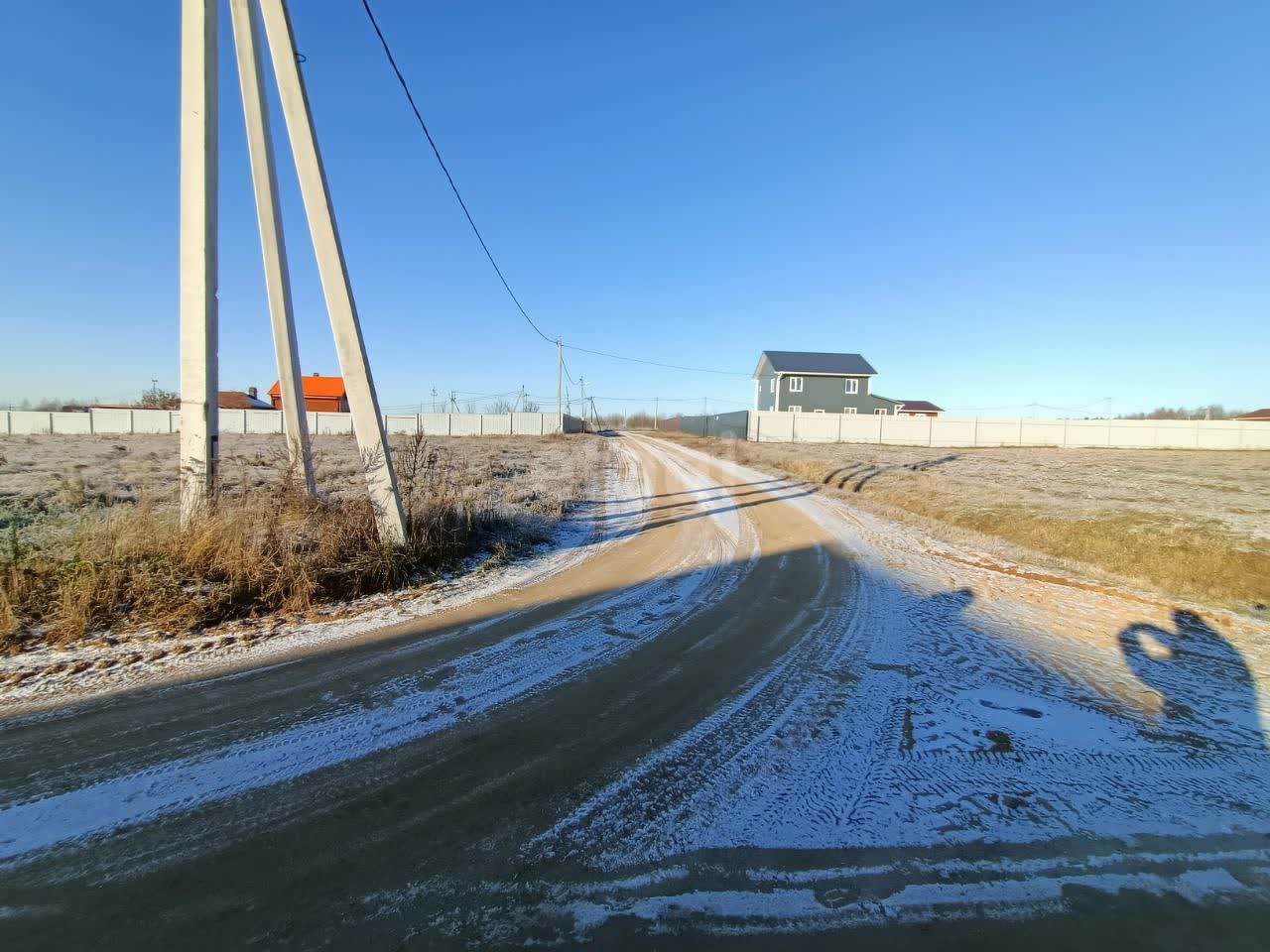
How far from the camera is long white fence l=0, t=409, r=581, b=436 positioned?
4203cm

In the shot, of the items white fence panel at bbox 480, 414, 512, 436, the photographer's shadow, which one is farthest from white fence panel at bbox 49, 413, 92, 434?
the photographer's shadow

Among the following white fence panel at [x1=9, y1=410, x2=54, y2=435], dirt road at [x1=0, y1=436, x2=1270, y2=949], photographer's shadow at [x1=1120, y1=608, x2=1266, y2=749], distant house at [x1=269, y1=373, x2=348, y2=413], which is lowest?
dirt road at [x1=0, y1=436, x2=1270, y2=949]

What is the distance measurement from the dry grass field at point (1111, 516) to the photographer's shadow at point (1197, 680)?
159 centimetres

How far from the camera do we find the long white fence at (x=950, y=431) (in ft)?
125

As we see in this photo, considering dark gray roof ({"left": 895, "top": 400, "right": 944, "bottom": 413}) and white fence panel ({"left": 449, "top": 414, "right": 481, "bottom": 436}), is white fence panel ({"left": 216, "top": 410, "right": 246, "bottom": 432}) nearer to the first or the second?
white fence panel ({"left": 449, "top": 414, "right": 481, "bottom": 436})

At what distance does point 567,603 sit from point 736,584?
1888 mm

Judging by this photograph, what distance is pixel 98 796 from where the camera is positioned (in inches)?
89.2

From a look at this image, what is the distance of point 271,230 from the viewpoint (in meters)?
6.67

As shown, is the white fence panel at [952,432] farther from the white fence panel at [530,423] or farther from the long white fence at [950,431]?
the white fence panel at [530,423]

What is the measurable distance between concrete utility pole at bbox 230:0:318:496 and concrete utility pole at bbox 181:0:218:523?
1028 mm

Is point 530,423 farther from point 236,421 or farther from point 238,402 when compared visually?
point 238,402

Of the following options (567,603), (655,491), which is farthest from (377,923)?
(655,491)

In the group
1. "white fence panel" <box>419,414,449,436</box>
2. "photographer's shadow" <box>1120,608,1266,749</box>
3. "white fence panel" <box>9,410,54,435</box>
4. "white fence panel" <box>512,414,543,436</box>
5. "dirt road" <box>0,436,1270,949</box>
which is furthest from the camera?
"white fence panel" <box>512,414,543,436</box>

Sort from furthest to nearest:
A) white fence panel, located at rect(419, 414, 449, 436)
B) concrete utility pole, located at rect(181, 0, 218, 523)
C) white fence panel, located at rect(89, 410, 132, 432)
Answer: white fence panel, located at rect(419, 414, 449, 436)
white fence panel, located at rect(89, 410, 132, 432)
concrete utility pole, located at rect(181, 0, 218, 523)
